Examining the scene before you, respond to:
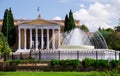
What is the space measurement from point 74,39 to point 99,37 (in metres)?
4.63

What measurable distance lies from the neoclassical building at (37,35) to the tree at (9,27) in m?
1.27

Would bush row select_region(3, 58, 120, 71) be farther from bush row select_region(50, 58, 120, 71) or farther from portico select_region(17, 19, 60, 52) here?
portico select_region(17, 19, 60, 52)

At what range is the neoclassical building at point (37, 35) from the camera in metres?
85.1

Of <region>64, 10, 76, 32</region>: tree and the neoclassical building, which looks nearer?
the neoclassical building

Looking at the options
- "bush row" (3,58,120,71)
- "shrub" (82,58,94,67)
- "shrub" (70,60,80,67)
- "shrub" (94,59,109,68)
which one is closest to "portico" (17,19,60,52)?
"bush row" (3,58,120,71)

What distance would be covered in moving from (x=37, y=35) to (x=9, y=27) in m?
6.95

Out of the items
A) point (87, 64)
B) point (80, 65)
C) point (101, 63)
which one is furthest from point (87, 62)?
point (101, 63)

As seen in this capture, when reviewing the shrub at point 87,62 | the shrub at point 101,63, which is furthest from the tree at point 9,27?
the shrub at point 101,63

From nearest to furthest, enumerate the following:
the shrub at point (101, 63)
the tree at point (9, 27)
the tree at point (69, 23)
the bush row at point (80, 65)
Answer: the shrub at point (101, 63)
the bush row at point (80, 65)
the tree at point (9, 27)
the tree at point (69, 23)

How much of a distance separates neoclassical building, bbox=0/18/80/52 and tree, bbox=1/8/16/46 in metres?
1.27

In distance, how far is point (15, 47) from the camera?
293 feet

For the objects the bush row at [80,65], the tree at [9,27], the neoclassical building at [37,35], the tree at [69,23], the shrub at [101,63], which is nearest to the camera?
the shrub at [101,63]

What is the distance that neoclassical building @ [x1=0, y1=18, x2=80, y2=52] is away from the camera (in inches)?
3351

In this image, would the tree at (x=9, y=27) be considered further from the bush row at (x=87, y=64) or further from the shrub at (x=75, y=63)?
the shrub at (x=75, y=63)
